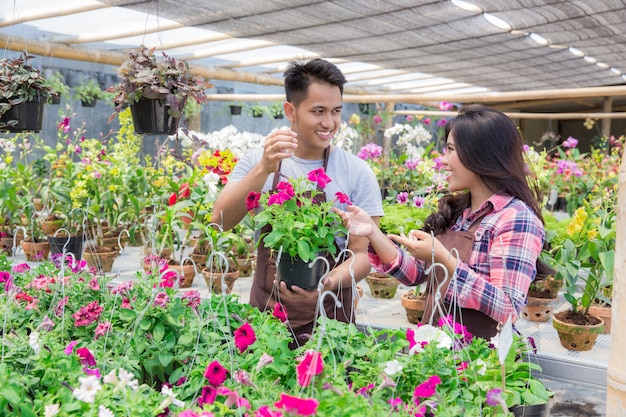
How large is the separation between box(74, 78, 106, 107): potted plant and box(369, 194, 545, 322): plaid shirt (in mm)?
6145

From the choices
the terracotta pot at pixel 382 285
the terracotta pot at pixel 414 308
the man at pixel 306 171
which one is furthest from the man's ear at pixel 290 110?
the terracotta pot at pixel 382 285

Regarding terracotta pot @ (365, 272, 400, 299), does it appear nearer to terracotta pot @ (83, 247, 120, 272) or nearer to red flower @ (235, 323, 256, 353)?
terracotta pot @ (83, 247, 120, 272)

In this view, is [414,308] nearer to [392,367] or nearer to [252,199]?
[252,199]

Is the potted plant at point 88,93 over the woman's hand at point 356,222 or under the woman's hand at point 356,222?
over

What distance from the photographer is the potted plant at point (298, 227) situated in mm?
1597

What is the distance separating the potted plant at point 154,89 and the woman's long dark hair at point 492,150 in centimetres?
99

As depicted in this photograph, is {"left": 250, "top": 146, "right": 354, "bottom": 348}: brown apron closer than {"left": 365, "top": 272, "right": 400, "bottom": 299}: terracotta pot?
Yes

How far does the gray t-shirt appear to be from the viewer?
192 cm

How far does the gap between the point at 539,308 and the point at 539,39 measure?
12.3 feet

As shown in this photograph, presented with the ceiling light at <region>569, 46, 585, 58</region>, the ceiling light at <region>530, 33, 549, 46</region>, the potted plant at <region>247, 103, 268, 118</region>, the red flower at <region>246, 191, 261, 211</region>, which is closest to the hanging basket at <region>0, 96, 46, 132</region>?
the red flower at <region>246, 191, 261, 211</region>

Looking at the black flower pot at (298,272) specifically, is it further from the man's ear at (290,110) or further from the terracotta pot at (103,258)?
the terracotta pot at (103,258)

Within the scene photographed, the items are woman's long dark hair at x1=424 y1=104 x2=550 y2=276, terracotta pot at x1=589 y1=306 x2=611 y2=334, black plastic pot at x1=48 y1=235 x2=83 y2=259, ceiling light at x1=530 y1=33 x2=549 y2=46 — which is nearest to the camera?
woman's long dark hair at x1=424 y1=104 x2=550 y2=276

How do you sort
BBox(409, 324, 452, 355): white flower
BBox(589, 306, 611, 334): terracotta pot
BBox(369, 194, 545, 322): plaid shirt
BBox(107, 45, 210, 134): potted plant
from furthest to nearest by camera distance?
1. BBox(589, 306, 611, 334): terracotta pot
2. BBox(107, 45, 210, 134): potted plant
3. BBox(369, 194, 545, 322): plaid shirt
4. BBox(409, 324, 452, 355): white flower

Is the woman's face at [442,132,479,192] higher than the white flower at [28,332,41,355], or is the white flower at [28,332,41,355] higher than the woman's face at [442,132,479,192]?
the woman's face at [442,132,479,192]
